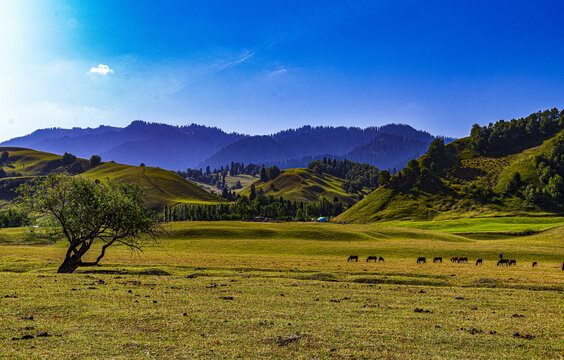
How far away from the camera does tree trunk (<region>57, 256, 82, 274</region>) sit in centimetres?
3991

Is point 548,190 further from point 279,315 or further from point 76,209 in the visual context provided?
point 76,209

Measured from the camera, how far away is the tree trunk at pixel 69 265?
131ft

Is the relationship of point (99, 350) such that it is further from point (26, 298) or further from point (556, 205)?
point (556, 205)

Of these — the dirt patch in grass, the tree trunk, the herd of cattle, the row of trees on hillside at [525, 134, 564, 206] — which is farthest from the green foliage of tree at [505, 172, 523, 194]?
the tree trunk

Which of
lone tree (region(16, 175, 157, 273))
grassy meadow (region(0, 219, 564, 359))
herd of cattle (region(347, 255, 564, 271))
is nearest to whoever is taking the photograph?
grassy meadow (region(0, 219, 564, 359))

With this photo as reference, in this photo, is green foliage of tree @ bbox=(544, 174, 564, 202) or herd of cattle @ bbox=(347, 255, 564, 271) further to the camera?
green foliage of tree @ bbox=(544, 174, 564, 202)

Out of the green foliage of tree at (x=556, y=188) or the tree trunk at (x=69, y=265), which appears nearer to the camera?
the tree trunk at (x=69, y=265)

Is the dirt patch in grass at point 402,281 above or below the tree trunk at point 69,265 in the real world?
below

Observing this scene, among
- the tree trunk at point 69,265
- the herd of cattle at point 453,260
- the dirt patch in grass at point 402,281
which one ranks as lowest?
the herd of cattle at point 453,260

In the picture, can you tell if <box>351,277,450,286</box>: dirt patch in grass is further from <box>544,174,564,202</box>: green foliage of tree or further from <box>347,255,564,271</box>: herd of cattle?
<box>544,174,564,202</box>: green foliage of tree

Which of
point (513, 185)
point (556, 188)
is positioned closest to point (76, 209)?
point (556, 188)

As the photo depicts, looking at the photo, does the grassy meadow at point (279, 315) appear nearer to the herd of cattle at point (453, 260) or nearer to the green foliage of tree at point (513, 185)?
the herd of cattle at point (453, 260)

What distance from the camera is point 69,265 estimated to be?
4053 centimetres

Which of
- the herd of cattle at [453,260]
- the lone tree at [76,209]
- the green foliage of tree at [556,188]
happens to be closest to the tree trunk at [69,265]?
the lone tree at [76,209]
